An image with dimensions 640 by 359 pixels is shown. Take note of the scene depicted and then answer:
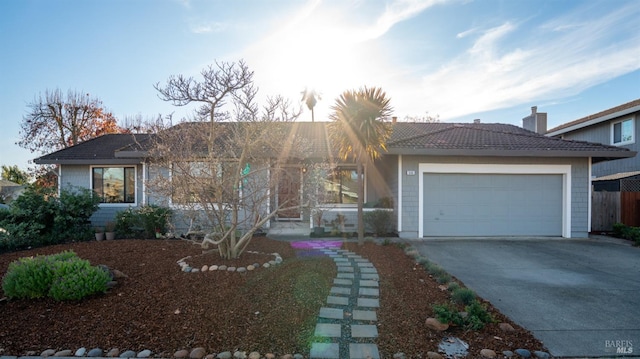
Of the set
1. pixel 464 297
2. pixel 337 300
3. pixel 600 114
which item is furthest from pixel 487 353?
pixel 600 114

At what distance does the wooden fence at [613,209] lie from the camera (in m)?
10.5

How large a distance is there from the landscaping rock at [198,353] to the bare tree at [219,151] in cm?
270

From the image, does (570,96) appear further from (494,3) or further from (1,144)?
(1,144)

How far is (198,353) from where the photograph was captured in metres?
2.85

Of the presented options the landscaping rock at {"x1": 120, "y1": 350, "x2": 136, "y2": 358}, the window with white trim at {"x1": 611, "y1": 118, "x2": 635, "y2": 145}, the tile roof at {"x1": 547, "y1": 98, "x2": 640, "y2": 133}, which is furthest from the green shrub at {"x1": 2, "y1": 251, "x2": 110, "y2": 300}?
the window with white trim at {"x1": 611, "y1": 118, "x2": 635, "y2": 145}

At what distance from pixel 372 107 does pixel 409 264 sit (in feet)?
12.4

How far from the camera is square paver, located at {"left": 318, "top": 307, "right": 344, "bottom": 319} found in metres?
3.60

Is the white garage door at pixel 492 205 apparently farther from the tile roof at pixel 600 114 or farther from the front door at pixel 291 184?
the tile roof at pixel 600 114

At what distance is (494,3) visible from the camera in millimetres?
7680

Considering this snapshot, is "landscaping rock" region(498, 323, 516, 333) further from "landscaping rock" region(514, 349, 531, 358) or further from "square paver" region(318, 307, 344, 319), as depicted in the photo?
"square paver" region(318, 307, 344, 319)

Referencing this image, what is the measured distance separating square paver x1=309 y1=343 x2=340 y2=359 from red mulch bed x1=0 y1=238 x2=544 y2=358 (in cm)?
9

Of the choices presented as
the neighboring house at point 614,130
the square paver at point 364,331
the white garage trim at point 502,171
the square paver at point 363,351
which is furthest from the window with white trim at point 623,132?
the square paver at point 363,351

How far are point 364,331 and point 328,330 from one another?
1.26 ft

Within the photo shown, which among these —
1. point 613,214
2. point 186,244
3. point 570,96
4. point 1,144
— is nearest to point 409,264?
point 186,244
